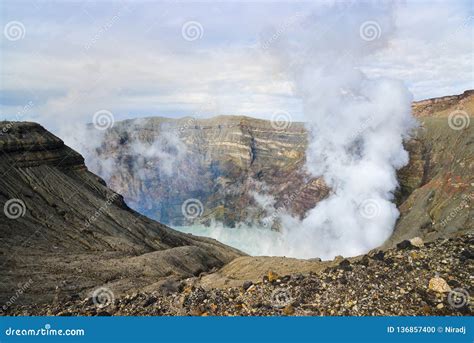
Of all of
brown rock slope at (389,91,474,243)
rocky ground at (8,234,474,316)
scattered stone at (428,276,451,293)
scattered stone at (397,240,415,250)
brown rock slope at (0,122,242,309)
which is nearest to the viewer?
rocky ground at (8,234,474,316)

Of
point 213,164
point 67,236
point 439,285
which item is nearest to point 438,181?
point 67,236

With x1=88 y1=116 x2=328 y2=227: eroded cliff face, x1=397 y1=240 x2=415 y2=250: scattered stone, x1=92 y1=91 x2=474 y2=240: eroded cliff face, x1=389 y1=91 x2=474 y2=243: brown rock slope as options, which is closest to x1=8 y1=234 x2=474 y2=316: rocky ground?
x1=397 y1=240 x2=415 y2=250: scattered stone

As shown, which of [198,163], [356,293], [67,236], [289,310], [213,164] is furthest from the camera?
[198,163]

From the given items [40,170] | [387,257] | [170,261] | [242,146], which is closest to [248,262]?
[170,261]

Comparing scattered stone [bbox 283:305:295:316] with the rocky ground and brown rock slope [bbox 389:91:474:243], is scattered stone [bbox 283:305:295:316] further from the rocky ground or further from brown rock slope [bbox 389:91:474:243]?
brown rock slope [bbox 389:91:474:243]

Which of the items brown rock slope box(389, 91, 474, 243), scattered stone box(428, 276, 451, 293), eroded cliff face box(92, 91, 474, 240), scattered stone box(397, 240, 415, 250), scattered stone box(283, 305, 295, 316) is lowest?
scattered stone box(283, 305, 295, 316)

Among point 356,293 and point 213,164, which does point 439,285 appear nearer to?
point 356,293

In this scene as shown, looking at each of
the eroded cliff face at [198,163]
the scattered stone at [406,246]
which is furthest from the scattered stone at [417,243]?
the eroded cliff face at [198,163]
